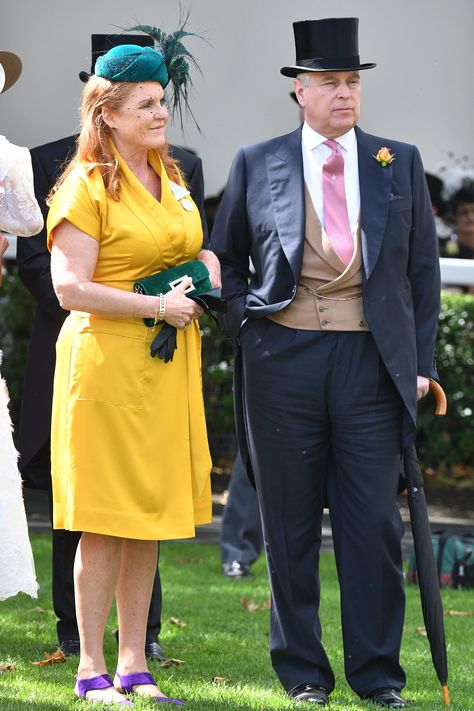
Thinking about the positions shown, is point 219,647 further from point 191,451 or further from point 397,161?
point 397,161

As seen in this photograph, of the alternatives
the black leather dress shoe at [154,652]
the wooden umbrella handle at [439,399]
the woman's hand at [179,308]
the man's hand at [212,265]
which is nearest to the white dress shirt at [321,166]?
the man's hand at [212,265]

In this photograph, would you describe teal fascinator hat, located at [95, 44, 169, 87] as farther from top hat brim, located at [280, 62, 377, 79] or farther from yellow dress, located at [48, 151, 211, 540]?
top hat brim, located at [280, 62, 377, 79]

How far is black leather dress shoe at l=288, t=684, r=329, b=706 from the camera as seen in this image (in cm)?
468

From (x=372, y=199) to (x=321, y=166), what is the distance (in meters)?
0.25

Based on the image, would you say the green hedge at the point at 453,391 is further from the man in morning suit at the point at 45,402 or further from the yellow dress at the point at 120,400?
the yellow dress at the point at 120,400

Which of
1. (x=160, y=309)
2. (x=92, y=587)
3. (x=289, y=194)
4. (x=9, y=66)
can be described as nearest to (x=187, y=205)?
(x=289, y=194)

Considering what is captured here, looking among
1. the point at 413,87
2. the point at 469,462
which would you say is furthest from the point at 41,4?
the point at 469,462

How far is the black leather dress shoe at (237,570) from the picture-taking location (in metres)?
7.46

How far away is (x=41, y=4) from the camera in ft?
34.6

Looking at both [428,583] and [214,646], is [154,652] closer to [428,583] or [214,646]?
[214,646]

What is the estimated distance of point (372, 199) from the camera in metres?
4.68

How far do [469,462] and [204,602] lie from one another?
166 inches

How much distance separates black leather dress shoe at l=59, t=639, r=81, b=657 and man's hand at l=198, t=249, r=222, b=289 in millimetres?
1689

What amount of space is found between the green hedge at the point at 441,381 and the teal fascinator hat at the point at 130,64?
18.1ft
